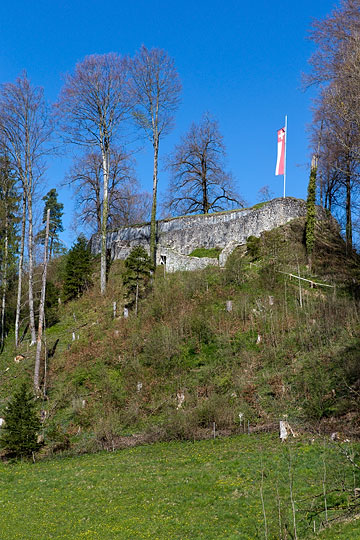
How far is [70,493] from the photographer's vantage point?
12008mm

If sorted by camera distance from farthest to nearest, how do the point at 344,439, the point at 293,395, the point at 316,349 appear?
1. the point at 316,349
2. the point at 293,395
3. the point at 344,439

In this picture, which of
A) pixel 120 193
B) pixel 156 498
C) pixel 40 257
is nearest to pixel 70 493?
pixel 156 498

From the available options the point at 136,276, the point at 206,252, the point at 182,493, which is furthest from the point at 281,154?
the point at 182,493

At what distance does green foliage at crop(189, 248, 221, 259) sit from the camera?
28.0 metres

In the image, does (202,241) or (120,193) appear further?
(120,193)

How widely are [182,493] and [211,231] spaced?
19.6m

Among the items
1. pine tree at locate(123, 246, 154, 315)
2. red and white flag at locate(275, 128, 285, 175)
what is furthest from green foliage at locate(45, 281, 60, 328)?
red and white flag at locate(275, 128, 285, 175)

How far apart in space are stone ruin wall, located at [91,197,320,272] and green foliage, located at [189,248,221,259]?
0.95 ft

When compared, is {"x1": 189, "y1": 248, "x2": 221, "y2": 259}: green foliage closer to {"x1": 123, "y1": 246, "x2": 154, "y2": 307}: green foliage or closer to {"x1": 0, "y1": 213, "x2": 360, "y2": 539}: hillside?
{"x1": 0, "y1": 213, "x2": 360, "y2": 539}: hillside

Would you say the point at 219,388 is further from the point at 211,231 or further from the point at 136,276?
the point at 211,231

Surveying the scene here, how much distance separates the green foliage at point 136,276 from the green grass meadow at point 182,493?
11878 mm

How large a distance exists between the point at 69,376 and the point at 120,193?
19077 mm

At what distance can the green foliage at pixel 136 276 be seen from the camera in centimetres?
2592

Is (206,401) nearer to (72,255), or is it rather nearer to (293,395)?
(293,395)
